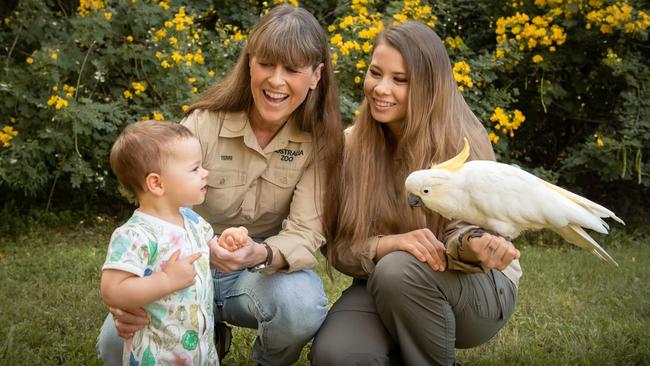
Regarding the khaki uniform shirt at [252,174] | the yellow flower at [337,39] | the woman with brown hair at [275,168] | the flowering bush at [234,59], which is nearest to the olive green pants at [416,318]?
the woman with brown hair at [275,168]

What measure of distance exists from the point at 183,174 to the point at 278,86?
516mm

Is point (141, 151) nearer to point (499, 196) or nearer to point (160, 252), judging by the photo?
point (160, 252)

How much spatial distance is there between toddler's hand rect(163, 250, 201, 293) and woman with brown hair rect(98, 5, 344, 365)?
1.24 feet

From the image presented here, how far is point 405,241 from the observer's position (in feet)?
7.75

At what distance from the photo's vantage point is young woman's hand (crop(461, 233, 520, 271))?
208cm

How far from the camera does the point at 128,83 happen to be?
4.86m

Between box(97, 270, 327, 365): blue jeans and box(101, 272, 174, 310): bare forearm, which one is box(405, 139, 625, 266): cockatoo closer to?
box(97, 270, 327, 365): blue jeans

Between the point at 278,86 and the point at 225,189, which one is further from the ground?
the point at 278,86

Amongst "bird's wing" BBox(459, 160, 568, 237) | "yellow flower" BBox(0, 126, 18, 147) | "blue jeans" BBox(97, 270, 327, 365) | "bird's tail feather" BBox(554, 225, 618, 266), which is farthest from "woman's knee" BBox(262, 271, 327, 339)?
"yellow flower" BBox(0, 126, 18, 147)

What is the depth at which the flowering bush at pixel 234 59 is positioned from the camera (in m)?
4.53

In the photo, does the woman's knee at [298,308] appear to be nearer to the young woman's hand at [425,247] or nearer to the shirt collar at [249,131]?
the young woman's hand at [425,247]

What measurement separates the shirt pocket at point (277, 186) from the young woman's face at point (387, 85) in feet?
1.20

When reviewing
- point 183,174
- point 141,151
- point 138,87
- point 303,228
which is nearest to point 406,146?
point 303,228

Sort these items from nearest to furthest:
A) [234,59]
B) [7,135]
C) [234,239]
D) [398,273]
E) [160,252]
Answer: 1. [160,252]
2. [234,239]
3. [398,273]
4. [7,135]
5. [234,59]
